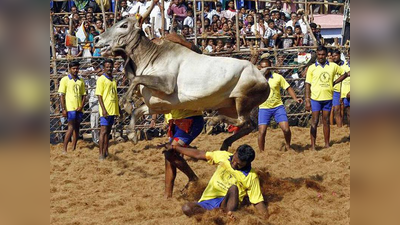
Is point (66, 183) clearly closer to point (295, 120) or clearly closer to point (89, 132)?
point (89, 132)

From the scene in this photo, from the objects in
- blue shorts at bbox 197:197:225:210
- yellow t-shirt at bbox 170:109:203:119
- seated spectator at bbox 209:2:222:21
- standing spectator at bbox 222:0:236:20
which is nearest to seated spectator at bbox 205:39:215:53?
seated spectator at bbox 209:2:222:21

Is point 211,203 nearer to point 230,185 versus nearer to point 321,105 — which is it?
point 230,185

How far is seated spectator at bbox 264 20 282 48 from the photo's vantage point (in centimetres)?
1385

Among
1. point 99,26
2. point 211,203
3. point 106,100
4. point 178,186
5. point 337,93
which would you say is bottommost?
point 178,186

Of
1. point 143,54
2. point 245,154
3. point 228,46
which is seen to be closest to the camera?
point 245,154

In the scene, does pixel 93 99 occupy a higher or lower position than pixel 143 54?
lower

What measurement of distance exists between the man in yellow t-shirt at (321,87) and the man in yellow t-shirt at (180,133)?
3.97m

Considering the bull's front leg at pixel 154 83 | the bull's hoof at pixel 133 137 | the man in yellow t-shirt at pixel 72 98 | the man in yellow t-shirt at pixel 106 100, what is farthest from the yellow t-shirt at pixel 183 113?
the man in yellow t-shirt at pixel 72 98

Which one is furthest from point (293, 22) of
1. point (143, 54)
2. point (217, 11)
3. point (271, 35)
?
point (143, 54)

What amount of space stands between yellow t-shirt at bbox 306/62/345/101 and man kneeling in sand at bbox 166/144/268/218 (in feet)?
15.7

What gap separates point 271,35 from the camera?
14094 mm

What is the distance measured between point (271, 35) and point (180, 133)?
7904mm

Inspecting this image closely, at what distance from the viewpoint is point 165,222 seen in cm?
579

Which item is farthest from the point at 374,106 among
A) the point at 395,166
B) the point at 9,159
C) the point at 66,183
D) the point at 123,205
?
the point at 66,183
